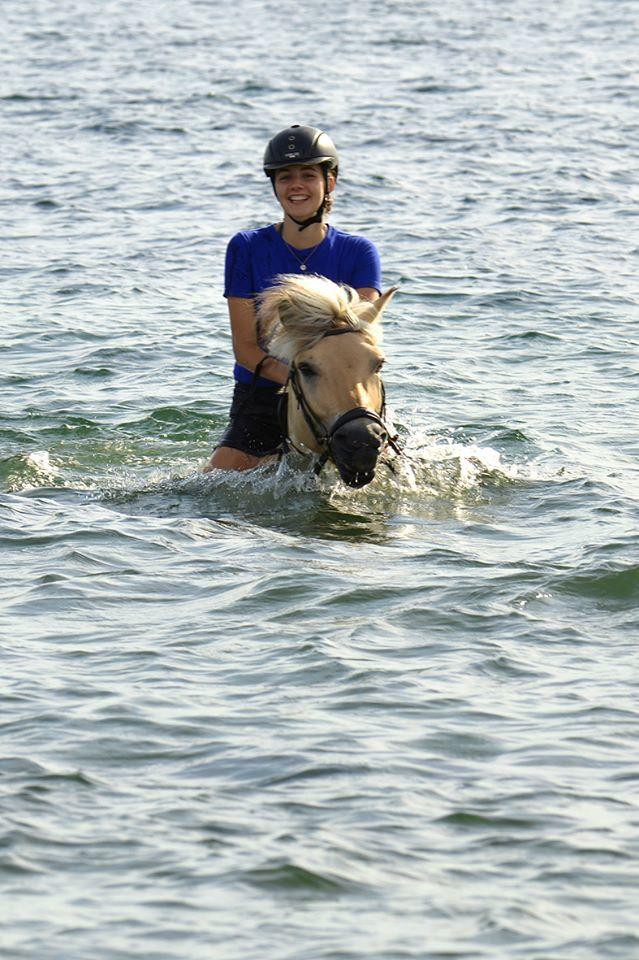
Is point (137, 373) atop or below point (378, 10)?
below

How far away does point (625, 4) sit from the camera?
4209cm

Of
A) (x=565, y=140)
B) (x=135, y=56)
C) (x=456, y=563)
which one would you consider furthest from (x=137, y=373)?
(x=135, y=56)

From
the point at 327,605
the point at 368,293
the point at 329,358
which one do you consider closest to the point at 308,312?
the point at 329,358

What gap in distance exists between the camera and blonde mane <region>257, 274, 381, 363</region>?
29.1 ft

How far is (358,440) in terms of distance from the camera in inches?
333

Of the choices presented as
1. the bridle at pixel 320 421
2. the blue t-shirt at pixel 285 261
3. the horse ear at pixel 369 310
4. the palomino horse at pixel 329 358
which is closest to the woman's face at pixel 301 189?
the blue t-shirt at pixel 285 261

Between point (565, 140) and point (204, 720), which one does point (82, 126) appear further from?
point (204, 720)

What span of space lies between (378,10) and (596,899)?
37.9m

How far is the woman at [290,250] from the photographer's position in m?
9.34

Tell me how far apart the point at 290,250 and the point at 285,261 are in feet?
0.27

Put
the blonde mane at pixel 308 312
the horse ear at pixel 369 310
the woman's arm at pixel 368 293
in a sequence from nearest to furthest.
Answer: the blonde mane at pixel 308 312 → the horse ear at pixel 369 310 → the woman's arm at pixel 368 293

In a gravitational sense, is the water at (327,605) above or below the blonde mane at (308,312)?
below

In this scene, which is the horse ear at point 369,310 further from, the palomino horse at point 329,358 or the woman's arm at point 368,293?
the woman's arm at point 368,293

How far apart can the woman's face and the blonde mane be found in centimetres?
56
